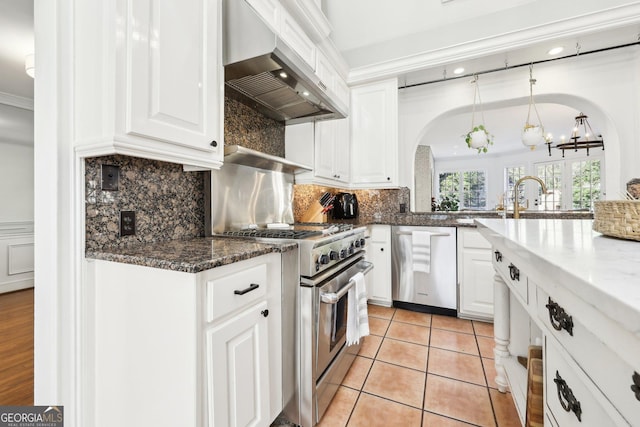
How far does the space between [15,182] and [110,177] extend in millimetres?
4326

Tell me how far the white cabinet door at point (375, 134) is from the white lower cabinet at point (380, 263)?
54cm

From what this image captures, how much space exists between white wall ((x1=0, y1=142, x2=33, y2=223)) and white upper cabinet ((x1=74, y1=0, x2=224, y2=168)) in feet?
14.1

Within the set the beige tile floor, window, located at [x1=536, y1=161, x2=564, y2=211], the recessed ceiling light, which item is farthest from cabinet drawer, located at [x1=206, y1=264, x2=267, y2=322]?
window, located at [x1=536, y1=161, x2=564, y2=211]

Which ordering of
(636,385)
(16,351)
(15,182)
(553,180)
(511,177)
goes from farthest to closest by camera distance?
(511,177)
(553,180)
(15,182)
(16,351)
(636,385)

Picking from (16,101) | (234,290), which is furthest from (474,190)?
(16,101)

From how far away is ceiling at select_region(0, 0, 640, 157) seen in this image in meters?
2.38

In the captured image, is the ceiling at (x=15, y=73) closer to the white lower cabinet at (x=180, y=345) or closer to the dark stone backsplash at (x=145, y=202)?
the dark stone backsplash at (x=145, y=202)

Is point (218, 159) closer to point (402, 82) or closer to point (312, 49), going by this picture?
point (312, 49)

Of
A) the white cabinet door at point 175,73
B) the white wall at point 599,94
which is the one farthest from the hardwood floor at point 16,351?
the white wall at point 599,94

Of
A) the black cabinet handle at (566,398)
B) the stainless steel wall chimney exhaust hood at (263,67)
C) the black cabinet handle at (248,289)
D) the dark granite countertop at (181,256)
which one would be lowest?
the black cabinet handle at (566,398)

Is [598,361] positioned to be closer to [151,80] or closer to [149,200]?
[151,80]

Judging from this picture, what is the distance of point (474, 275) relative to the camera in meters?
2.64

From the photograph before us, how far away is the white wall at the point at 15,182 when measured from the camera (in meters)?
3.74

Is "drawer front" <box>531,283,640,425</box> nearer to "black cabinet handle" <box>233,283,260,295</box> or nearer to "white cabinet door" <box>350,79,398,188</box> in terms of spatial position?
"black cabinet handle" <box>233,283,260,295</box>
